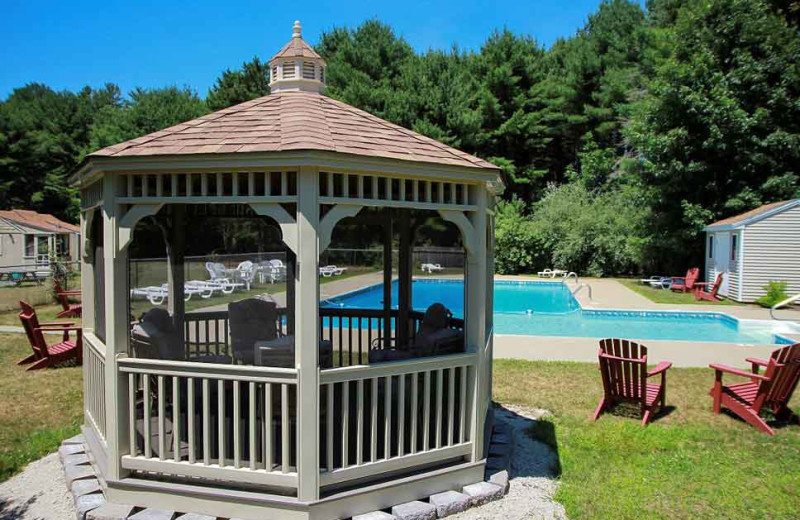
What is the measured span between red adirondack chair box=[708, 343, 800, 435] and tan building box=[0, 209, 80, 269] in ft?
87.0

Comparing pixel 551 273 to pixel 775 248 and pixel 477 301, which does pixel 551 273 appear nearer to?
pixel 775 248

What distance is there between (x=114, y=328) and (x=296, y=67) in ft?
9.85

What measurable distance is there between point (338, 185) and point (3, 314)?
48.1 ft

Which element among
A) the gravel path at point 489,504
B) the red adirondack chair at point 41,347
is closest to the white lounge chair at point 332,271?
the red adirondack chair at point 41,347

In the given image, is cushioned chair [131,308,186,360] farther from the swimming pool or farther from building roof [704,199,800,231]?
building roof [704,199,800,231]

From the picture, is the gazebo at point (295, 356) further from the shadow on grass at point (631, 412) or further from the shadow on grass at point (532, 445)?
the shadow on grass at point (631, 412)

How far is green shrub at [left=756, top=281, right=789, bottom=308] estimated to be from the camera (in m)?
17.3

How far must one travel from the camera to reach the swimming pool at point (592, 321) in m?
13.6

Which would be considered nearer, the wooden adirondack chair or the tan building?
the wooden adirondack chair

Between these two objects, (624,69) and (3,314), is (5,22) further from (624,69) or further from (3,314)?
(624,69)

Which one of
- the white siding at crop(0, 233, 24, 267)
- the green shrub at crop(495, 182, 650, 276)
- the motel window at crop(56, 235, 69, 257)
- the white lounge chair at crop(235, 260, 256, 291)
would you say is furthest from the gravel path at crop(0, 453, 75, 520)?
the motel window at crop(56, 235, 69, 257)

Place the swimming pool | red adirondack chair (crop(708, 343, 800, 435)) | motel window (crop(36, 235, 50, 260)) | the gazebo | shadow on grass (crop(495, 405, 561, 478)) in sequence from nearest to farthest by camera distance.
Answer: the gazebo
shadow on grass (crop(495, 405, 561, 478))
red adirondack chair (crop(708, 343, 800, 435))
the swimming pool
motel window (crop(36, 235, 50, 260))

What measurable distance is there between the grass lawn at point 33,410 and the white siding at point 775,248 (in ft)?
64.2

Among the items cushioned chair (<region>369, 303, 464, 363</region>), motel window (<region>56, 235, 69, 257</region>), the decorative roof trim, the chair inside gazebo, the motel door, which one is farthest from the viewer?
motel window (<region>56, 235, 69, 257</region>)
